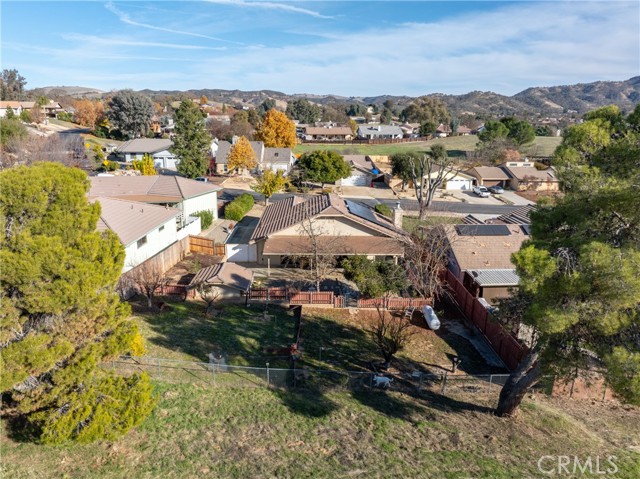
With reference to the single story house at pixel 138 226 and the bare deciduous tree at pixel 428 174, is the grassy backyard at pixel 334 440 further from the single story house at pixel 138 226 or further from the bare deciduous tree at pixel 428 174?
the bare deciduous tree at pixel 428 174

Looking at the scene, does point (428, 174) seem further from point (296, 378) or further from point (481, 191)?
point (296, 378)

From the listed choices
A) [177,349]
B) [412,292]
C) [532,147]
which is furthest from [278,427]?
[532,147]

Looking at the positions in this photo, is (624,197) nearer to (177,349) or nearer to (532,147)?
(177,349)

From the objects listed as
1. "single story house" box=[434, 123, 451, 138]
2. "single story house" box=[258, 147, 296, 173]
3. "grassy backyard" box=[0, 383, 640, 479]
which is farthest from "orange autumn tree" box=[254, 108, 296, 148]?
"grassy backyard" box=[0, 383, 640, 479]

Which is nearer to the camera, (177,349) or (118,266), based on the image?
(118,266)

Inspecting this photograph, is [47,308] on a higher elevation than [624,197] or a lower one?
lower

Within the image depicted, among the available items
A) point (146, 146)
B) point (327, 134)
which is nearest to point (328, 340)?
point (146, 146)

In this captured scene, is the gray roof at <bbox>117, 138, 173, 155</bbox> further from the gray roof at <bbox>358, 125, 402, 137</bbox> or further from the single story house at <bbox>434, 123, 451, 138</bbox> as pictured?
the single story house at <bbox>434, 123, 451, 138</bbox>
